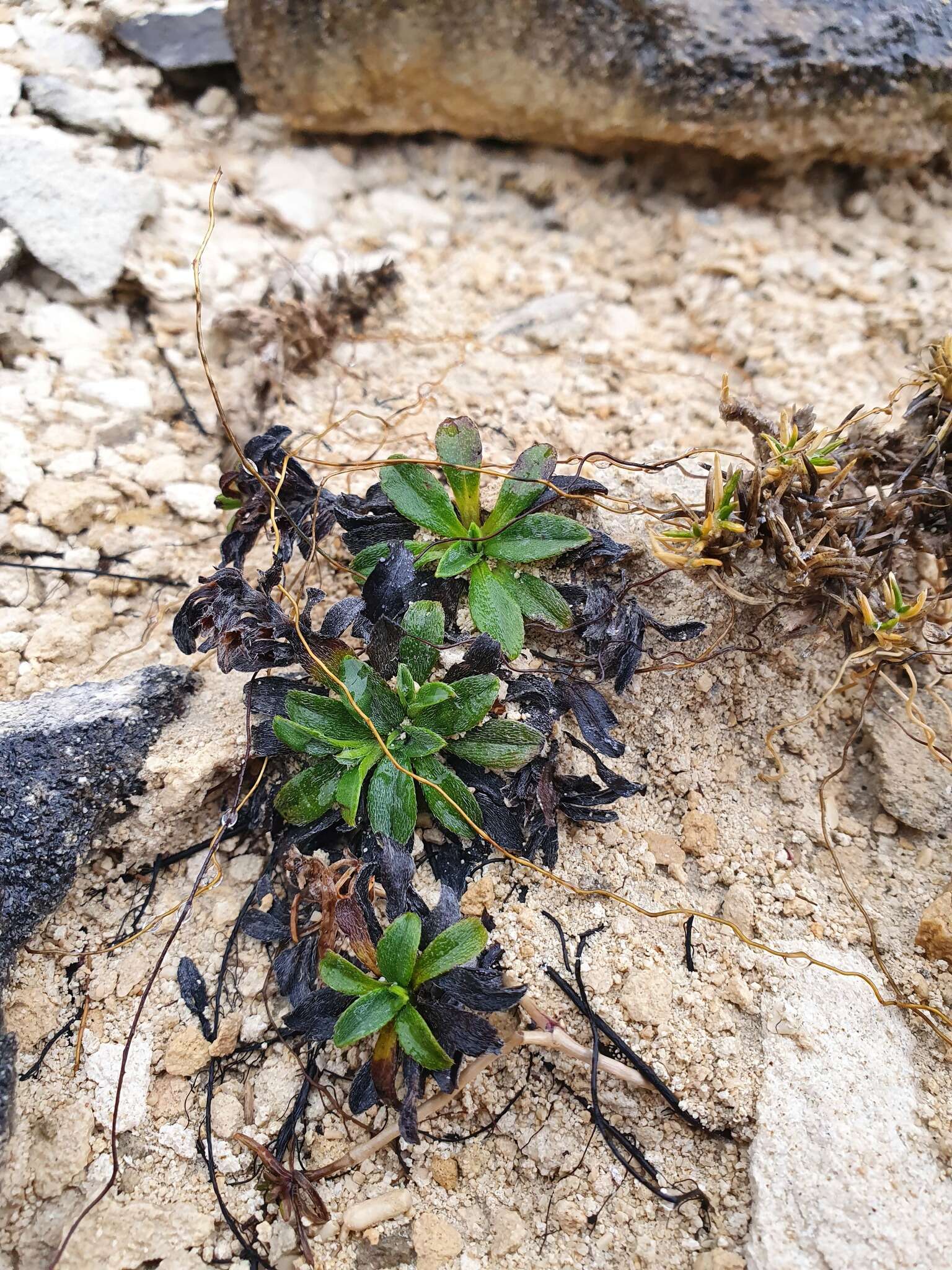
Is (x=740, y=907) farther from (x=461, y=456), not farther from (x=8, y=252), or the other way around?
(x=8, y=252)

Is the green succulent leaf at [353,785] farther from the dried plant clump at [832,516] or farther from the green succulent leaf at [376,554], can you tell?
the dried plant clump at [832,516]

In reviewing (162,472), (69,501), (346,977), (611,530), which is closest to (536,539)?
(611,530)

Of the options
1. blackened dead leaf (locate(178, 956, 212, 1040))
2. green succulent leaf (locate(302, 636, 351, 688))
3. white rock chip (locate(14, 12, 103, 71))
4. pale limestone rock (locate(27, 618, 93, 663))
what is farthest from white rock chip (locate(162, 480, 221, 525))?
white rock chip (locate(14, 12, 103, 71))

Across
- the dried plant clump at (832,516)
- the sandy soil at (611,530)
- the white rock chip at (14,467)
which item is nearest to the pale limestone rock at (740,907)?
the sandy soil at (611,530)

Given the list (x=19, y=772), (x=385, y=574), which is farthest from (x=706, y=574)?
(x=19, y=772)

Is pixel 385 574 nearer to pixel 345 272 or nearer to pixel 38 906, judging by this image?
pixel 38 906

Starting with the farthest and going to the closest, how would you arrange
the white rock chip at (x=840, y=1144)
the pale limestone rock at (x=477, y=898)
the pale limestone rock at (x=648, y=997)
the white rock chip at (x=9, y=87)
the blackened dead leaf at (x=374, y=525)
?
1. the white rock chip at (x=9, y=87)
2. the blackened dead leaf at (x=374, y=525)
3. the pale limestone rock at (x=477, y=898)
4. the pale limestone rock at (x=648, y=997)
5. the white rock chip at (x=840, y=1144)
